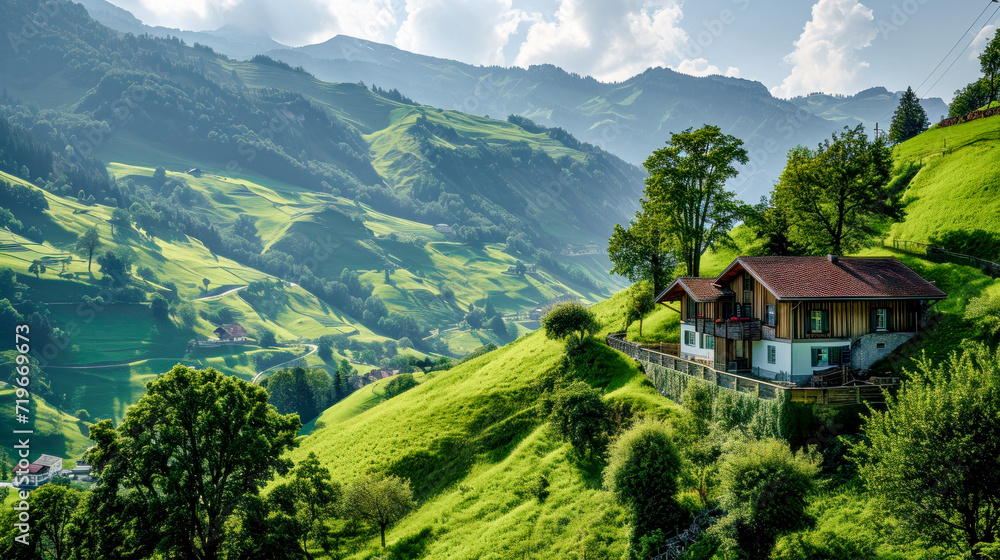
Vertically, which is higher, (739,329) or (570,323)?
(570,323)

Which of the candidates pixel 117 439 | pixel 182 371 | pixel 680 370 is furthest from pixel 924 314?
pixel 117 439

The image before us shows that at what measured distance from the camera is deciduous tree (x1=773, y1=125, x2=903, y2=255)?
59.5m

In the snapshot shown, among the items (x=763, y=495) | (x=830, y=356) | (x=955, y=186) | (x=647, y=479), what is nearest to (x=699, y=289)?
(x=830, y=356)

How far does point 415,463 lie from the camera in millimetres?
53031

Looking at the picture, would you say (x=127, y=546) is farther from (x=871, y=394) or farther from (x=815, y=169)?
(x=815, y=169)

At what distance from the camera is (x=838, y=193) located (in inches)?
2365

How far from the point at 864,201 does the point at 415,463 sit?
50.3 meters

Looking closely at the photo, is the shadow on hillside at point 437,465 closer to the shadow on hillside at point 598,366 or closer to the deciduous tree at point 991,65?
the shadow on hillside at point 598,366

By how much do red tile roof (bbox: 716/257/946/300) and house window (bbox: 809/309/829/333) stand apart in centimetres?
131

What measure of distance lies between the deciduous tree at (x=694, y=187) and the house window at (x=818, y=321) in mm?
22654

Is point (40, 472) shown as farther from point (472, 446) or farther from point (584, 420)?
point (584, 420)

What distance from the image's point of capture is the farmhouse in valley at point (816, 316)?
42125mm

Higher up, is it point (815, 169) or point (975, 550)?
point (815, 169)

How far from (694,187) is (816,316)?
2534cm
